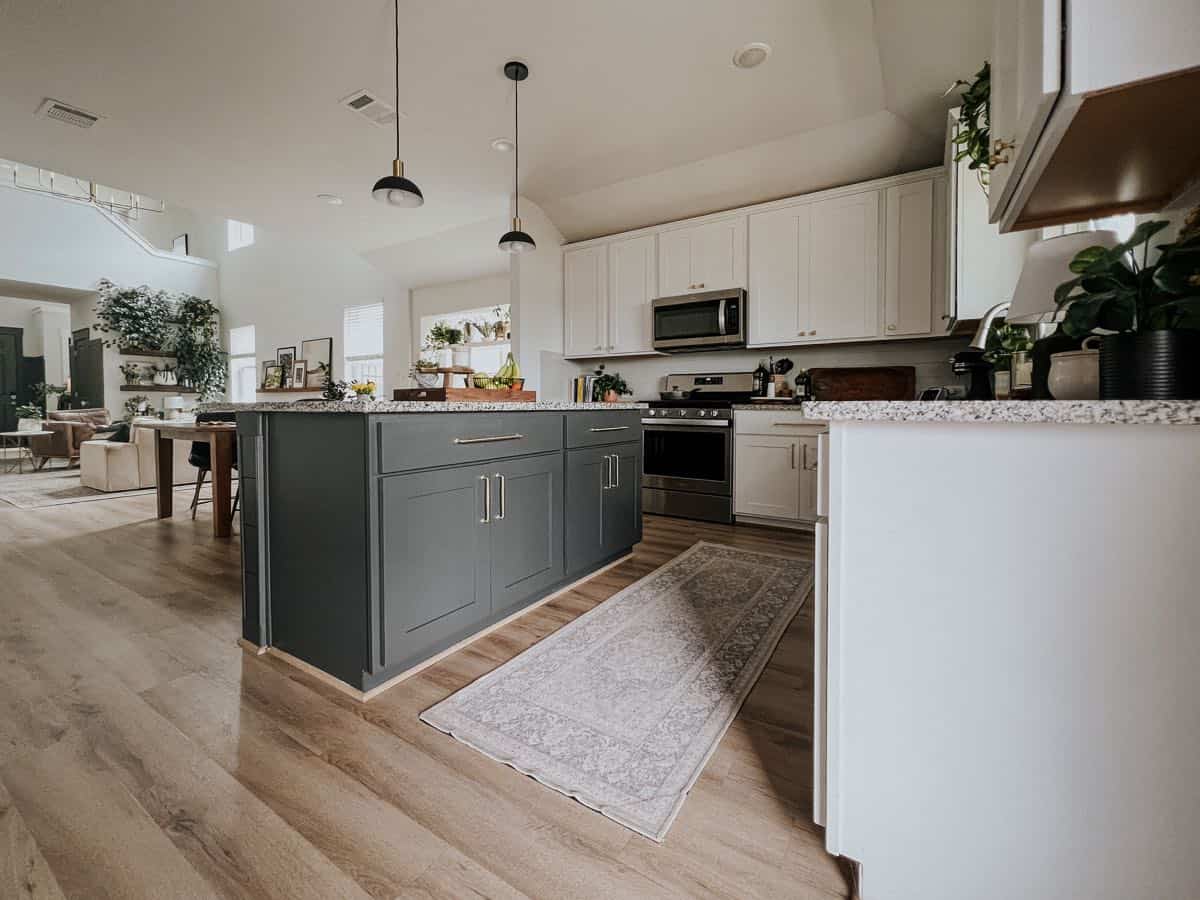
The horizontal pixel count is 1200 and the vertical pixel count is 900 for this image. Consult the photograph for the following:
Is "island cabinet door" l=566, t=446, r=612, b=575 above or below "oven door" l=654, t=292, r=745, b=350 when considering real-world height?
below

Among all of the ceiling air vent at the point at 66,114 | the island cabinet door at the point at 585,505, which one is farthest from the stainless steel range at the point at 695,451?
the ceiling air vent at the point at 66,114

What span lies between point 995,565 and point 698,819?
2.71 ft

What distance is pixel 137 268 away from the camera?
9.28 m

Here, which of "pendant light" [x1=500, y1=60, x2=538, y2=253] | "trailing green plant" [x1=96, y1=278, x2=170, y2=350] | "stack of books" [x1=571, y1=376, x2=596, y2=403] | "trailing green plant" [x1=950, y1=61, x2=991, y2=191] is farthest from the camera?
"trailing green plant" [x1=96, y1=278, x2=170, y2=350]

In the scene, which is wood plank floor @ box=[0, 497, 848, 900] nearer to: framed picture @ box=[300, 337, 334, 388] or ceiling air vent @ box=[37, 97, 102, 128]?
ceiling air vent @ box=[37, 97, 102, 128]

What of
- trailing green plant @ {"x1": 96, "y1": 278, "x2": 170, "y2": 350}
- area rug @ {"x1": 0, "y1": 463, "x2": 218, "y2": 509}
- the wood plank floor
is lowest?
the wood plank floor

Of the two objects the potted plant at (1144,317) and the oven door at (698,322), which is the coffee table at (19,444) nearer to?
the oven door at (698,322)

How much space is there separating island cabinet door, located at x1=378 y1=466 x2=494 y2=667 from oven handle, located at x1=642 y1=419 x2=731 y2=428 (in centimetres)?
229

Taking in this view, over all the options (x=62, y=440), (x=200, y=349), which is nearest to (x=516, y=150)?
(x=62, y=440)

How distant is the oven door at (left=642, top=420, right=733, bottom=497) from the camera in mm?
3998

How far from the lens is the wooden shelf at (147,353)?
9000 mm

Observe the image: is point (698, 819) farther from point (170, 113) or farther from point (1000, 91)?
point (170, 113)

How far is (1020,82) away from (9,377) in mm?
14579

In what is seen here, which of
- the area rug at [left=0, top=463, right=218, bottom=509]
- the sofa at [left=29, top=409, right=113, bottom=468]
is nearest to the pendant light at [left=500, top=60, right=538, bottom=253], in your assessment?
the area rug at [left=0, top=463, right=218, bottom=509]
